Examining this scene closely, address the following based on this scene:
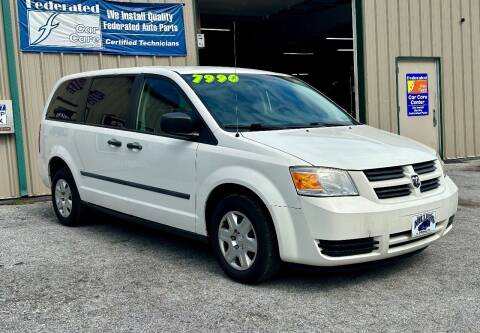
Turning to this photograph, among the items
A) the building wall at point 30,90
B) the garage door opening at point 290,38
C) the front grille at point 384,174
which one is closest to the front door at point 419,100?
the garage door opening at point 290,38

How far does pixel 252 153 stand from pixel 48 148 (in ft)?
11.5

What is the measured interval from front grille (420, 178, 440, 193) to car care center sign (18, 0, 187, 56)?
660 centimetres

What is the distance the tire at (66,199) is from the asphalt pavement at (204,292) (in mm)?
639

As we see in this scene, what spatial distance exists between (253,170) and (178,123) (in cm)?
81

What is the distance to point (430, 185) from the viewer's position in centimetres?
443

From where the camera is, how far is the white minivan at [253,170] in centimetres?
391

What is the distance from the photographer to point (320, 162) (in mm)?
3938

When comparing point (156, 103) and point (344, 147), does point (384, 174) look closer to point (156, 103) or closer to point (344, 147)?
point (344, 147)

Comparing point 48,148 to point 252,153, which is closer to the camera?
point 252,153

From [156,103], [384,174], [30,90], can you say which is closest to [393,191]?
[384,174]

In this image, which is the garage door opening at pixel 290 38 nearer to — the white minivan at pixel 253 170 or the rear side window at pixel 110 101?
the rear side window at pixel 110 101

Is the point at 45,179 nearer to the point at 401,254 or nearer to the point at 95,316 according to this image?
the point at 95,316

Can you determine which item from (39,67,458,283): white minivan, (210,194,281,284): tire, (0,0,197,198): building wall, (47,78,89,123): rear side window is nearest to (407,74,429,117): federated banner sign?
(0,0,197,198): building wall

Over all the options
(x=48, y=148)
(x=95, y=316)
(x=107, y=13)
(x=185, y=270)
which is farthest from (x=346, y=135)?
(x=107, y=13)
